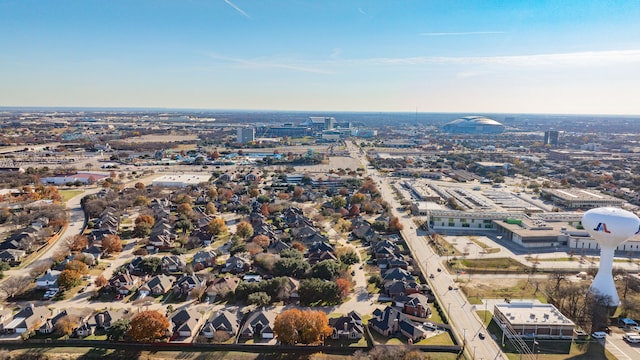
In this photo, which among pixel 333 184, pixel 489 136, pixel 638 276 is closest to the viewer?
pixel 638 276

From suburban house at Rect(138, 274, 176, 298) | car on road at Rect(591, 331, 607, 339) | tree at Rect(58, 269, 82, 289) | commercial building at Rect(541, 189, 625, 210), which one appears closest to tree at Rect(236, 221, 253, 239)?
suburban house at Rect(138, 274, 176, 298)

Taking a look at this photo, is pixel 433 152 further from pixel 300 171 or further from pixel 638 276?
pixel 638 276

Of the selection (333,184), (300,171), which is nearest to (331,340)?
(333,184)

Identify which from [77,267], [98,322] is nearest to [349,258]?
[98,322]

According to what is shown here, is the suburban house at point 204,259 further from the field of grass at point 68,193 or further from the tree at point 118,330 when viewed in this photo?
the field of grass at point 68,193

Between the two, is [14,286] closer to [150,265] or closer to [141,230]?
[150,265]

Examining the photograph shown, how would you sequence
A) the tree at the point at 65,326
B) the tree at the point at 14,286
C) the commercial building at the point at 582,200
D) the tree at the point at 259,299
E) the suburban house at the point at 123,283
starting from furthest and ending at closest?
1. the commercial building at the point at 582,200
2. the suburban house at the point at 123,283
3. the tree at the point at 14,286
4. the tree at the point at 259,299
5. the tree at the point at 65,326

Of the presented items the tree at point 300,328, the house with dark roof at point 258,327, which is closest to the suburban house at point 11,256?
the house with dark roof at point 258,327
